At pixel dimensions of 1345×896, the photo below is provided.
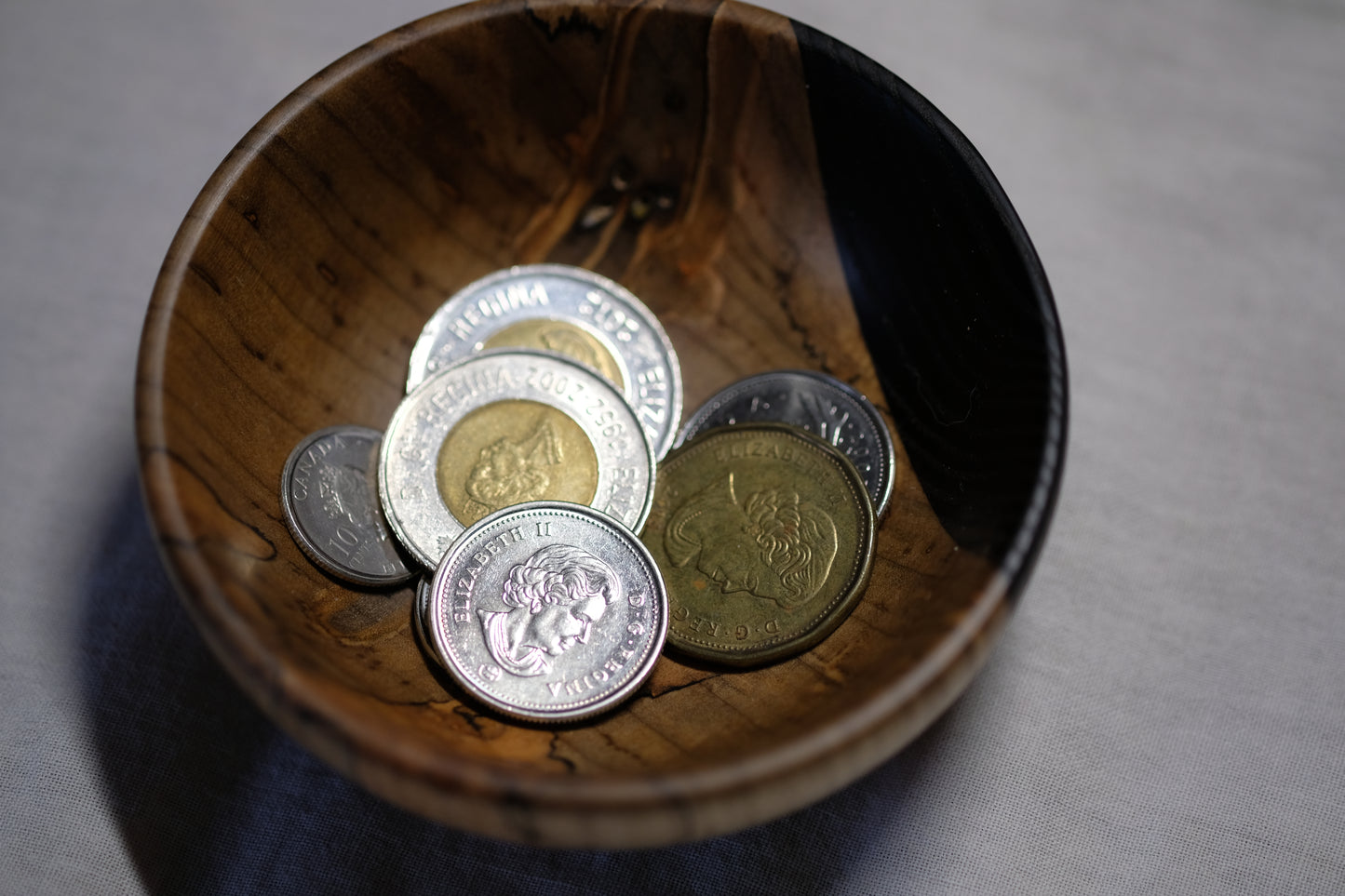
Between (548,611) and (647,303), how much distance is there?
0.47 meters

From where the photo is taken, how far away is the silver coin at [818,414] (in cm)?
108

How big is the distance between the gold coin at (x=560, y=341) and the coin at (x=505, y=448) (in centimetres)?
7

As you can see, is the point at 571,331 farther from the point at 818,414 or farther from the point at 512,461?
the point at 818,414

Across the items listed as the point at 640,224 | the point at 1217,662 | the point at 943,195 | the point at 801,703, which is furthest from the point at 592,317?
the point at 1217,662

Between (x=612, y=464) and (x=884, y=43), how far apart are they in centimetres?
93

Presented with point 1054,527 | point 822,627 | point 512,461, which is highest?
point 512,461

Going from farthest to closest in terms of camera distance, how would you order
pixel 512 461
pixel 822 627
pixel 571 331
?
pixel 571 331, pixel 512 461, pixel 822 627

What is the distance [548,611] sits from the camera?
0.97m

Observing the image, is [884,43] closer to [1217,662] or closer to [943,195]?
[943,195]

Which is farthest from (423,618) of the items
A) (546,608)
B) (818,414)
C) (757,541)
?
(818,414)

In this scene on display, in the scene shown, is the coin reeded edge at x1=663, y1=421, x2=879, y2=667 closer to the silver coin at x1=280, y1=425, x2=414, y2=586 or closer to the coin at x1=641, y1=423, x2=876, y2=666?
the coin at x1=641, y1=423, x2=876, y2=666

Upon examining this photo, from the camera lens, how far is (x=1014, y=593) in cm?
77

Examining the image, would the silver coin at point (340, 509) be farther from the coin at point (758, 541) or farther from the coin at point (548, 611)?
the coin at point (758, 541)

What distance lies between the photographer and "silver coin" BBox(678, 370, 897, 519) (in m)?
1.08
